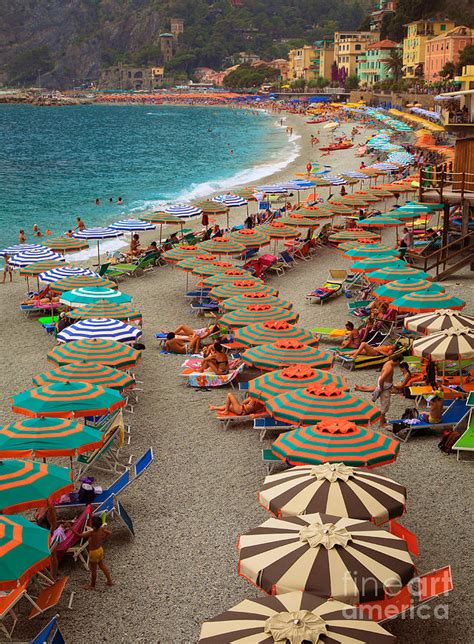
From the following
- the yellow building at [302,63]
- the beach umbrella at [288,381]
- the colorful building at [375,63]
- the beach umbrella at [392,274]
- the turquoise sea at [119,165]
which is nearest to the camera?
the beach umbrella at [288,381]

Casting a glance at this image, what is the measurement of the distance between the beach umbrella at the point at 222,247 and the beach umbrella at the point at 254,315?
5.88 metres

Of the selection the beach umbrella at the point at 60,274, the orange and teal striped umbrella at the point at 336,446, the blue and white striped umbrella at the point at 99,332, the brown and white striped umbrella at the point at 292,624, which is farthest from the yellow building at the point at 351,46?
the brown and white striped umbrella at the point at 292,624

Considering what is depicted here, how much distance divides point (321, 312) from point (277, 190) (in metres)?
14.6

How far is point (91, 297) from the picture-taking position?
15.5m

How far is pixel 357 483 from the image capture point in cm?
722

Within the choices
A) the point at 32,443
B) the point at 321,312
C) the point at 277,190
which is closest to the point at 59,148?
the point at 277,190

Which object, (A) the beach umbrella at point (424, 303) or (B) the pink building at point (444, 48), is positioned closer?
(A) the beach umbrella at point (424, 303)

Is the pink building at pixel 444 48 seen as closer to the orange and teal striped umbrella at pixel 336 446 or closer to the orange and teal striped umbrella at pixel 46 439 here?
the orange and teal striped umbrella at pixel 336 446

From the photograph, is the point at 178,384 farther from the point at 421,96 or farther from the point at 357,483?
the point at 421,96

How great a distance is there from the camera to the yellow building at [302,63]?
538ft

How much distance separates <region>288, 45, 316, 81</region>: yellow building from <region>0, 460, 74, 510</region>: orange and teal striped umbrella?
162 metres

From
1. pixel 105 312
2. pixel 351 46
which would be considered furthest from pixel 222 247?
pixel 351 46

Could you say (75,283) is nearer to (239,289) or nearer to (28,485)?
(239,289)

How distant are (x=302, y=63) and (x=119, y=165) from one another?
10878cm
